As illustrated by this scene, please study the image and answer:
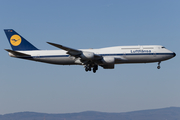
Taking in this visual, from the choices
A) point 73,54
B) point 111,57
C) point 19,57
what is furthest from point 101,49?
point 19,57

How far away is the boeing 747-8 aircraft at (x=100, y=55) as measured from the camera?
158 feet

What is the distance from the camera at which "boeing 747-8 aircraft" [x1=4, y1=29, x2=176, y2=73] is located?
158 ft

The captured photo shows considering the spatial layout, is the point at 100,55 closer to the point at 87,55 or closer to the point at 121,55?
the point at 87,55

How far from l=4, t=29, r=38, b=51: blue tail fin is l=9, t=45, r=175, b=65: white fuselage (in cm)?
311

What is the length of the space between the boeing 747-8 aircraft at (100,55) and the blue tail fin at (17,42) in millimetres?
1668

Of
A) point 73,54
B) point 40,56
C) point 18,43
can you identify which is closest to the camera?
point 73,54

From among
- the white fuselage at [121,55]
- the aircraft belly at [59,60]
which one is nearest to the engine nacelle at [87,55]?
the white fuselage at [121,55]

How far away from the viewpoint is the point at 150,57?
49469 mm

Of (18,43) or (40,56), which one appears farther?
(18,43)

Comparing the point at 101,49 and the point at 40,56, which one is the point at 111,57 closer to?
the point at 101,49

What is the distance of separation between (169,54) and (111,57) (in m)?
12.1

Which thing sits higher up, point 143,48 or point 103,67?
point 143,48

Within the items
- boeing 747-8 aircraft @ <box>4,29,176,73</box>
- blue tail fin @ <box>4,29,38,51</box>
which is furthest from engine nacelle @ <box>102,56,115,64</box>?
blue tail fin @ <box>4,29,38,51</box>

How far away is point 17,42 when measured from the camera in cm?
5500
